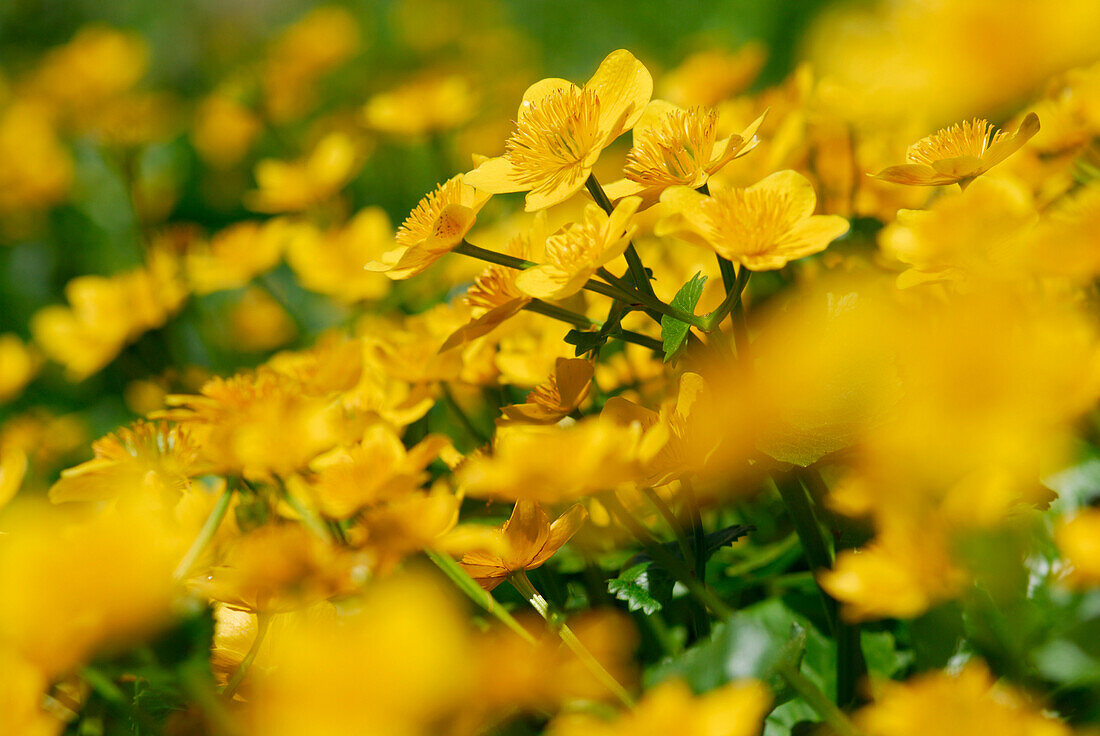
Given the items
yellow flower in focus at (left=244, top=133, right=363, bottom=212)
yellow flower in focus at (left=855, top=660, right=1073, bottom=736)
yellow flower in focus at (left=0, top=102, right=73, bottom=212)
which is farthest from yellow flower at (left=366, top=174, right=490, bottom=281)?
yellow flower in focus at (left=0, top=102, right=73, bottom=212)

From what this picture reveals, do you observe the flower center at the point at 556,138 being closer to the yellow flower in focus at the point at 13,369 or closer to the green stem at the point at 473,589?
the green stem at the point at 473,589

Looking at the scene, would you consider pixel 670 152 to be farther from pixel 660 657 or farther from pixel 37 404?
pixel 37 404

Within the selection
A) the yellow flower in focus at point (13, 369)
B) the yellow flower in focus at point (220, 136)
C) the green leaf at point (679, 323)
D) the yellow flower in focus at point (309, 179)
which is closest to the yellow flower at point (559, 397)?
the green leaf at point (679, 323)

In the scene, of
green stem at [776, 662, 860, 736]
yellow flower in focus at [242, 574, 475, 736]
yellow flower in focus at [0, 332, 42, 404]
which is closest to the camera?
yellow flower in focus at [242, 574, 475, 736]

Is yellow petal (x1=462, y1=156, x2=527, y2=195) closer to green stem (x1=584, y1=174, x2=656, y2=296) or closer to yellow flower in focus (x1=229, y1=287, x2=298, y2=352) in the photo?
green stem (x1=584, y1=174, x2=656, y2=296)

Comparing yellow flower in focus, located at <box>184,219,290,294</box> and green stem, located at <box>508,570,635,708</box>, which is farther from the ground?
green stem, located at <box>508,570,635,708</box>

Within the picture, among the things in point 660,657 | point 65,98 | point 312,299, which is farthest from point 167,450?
point 65,98
